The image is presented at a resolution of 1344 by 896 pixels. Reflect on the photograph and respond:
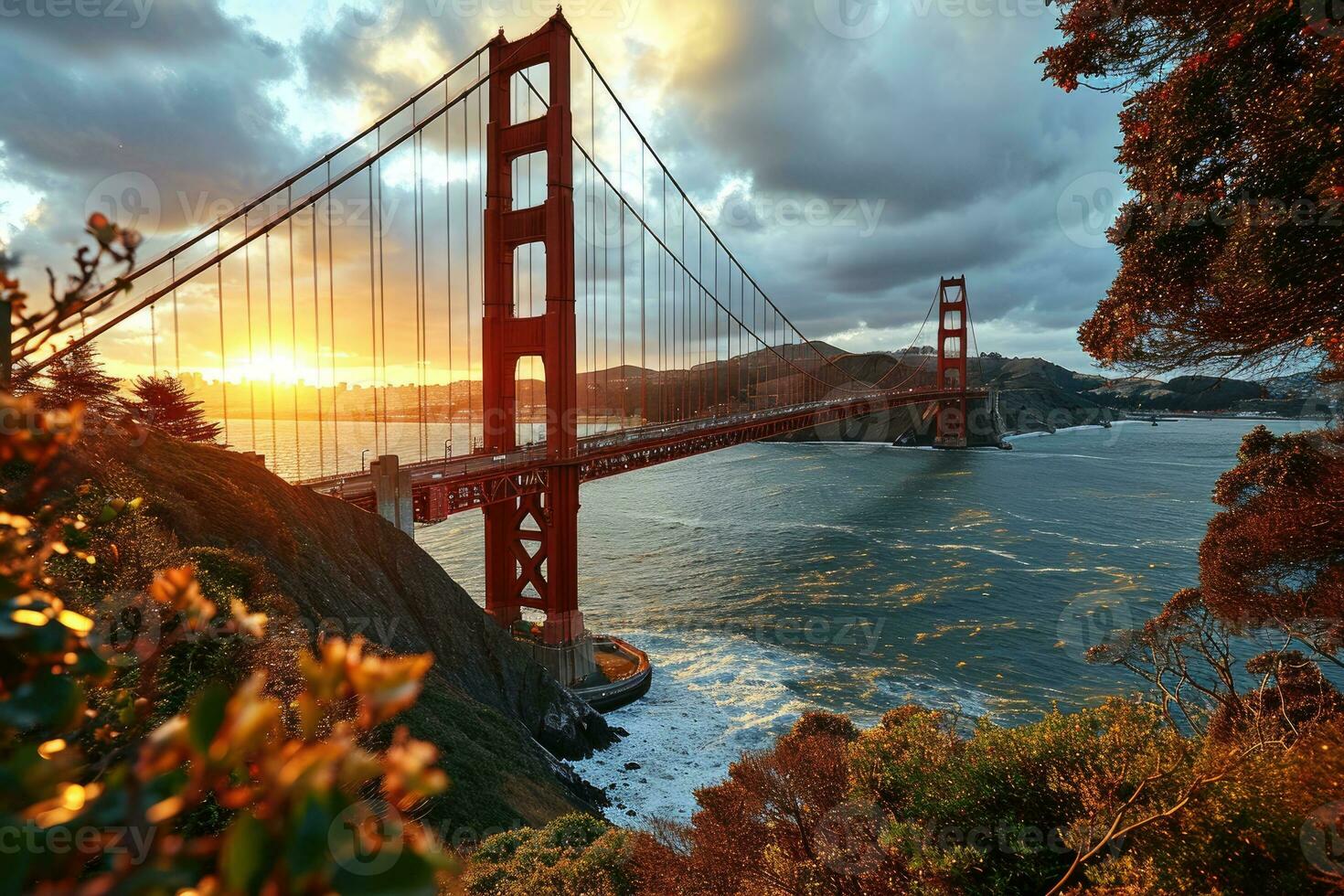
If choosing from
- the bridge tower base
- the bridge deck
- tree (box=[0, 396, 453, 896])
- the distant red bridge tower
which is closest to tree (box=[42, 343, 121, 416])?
tree (box=[0, 396, 453, 896])

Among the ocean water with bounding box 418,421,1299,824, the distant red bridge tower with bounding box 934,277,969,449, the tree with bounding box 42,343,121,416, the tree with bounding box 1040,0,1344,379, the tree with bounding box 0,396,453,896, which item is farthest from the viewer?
the distant red bridge tower with bounding box 934,277,969,449

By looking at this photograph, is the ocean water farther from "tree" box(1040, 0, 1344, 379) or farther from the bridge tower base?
"tree" box(1040, 0, 1344, 379)

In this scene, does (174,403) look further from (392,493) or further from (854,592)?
(854,592)

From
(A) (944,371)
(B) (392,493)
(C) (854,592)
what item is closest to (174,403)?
(B) (392,493)

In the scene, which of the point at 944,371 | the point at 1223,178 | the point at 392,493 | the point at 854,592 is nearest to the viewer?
the point at 1223,178

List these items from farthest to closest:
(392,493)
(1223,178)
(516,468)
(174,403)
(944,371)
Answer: (944,371) < (174,403) < (516,468) < (392,493) < (1223,178)

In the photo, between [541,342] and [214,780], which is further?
[541,342]

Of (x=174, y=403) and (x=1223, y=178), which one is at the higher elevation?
(x=1223, y=178)
